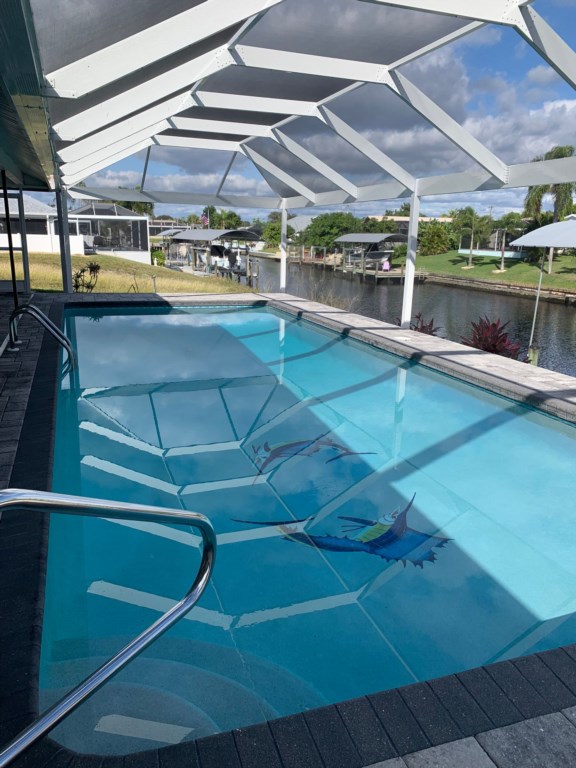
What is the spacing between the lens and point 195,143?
1290 cm

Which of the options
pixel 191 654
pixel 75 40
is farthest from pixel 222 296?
pixel 191 654

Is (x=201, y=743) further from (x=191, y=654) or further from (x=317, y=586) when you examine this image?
(x=317, y=586)

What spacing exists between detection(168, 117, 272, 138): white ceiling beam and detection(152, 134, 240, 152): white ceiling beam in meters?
1.42

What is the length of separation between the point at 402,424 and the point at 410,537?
286 centimetres

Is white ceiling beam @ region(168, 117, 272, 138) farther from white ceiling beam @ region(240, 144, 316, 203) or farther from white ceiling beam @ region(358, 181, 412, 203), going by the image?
white ceiling beam @ region(358, 181, 412, 203)

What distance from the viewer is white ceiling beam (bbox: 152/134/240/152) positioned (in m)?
12.3

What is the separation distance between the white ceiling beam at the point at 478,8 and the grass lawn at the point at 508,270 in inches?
996

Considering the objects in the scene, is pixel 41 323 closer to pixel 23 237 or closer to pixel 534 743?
pixel 23 237

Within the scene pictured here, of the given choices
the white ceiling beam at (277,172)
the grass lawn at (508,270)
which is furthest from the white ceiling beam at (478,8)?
the grass lawn at (508,270)

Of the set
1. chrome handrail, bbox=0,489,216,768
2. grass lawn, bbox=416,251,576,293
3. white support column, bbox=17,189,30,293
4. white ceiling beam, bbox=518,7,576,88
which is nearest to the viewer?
chrome handrail, bbox=0,489,216,768

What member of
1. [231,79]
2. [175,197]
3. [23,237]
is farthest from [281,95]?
[23,237]

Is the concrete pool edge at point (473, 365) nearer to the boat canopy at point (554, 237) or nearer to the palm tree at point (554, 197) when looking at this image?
the boat canopy at point (554, 237)

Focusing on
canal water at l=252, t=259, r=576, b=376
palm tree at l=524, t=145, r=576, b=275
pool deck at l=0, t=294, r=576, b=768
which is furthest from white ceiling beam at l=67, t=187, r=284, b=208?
palm tree at l=524, t=145, r=576, b=275

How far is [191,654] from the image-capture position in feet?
10.3
